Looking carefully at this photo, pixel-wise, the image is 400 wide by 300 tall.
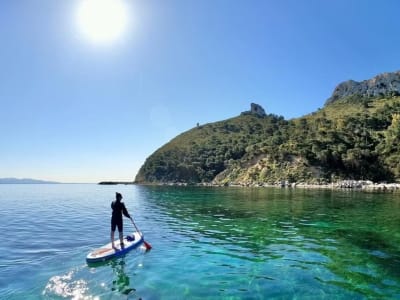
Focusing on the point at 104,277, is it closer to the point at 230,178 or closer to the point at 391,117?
the point at 230,178

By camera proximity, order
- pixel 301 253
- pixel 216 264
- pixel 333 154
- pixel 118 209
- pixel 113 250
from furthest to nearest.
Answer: pixel 333 154, pixel 118 209, pixel 301 253, pixel 113 250, pixel 216 264

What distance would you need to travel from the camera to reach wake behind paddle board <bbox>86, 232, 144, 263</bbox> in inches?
670

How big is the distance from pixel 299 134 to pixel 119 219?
16105cm

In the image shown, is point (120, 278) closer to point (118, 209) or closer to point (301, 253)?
point (118, 209)

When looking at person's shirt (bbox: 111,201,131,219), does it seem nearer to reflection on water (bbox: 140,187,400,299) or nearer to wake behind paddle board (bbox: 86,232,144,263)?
wake behind paddle board (bbox: 86,232,144,263)

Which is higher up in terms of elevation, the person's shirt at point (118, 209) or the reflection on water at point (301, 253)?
the person's shirt at point (118, 209)

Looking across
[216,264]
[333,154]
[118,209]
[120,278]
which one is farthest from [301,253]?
[333,154]

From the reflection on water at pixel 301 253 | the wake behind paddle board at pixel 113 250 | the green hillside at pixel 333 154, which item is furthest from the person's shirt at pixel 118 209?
the green hillside at pixel 333 154

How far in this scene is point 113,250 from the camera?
1830cm

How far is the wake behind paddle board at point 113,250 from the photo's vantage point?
17.0 metres

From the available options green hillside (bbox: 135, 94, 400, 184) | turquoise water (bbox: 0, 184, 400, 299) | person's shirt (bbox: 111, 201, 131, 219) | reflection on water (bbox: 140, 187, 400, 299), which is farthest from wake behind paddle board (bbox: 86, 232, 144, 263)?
green hillside (bbox: 135, 94, 400, 184)

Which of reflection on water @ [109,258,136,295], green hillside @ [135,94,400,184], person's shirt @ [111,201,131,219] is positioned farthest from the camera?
green hillside @ [135,94,400,184]

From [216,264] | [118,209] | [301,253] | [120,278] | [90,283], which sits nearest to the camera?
[90,283]

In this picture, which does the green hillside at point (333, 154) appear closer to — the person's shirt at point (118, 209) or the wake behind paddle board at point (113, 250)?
the wake behind paddle board at point (113, 250)
